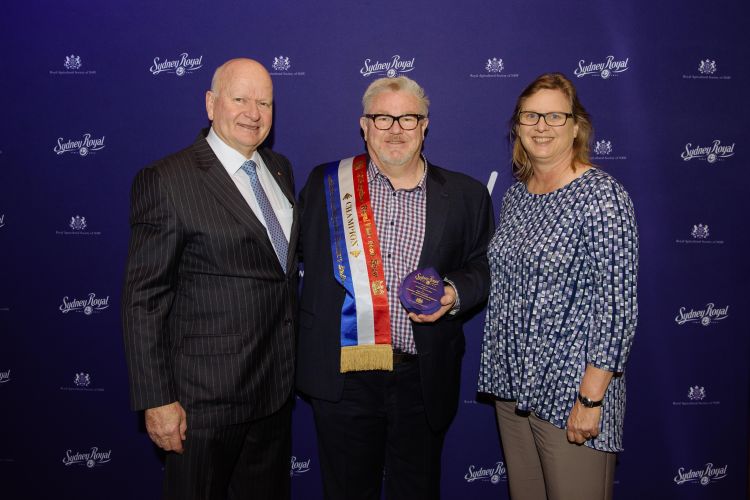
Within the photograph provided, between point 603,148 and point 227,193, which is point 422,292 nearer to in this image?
point 227,193

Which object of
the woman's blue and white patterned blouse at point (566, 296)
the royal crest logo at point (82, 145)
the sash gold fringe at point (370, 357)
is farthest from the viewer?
the royal crest logo at point (82, 145)

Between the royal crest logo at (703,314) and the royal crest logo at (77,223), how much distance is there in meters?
3.13

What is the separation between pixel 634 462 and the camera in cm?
288

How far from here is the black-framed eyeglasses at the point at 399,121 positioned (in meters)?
2.15

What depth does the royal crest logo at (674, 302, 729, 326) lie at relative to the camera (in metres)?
2.79

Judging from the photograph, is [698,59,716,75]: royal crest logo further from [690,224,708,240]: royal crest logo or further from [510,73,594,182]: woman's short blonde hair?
[510,73,594,182]: woman's short blonde hair

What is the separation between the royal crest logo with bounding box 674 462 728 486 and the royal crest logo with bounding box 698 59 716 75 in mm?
2057

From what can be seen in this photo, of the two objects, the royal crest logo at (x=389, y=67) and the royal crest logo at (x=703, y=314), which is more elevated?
the royal crest logo at (x=389, y=67)

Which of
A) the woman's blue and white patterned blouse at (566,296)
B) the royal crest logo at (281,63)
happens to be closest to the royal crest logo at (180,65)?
the royal crest logo at (281,63)

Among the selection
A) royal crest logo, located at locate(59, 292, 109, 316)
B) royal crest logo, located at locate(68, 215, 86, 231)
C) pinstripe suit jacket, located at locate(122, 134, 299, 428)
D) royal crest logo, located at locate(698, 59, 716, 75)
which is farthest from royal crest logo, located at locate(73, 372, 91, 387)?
royal crest logo, located at locate(698, 59, 716, 75)

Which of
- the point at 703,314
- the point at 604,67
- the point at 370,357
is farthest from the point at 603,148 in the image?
the point at 370,357

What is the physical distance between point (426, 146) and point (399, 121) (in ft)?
1.81

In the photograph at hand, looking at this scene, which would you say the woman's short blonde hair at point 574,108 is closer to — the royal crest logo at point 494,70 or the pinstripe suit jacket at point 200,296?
the royal crest logo at point 494,70

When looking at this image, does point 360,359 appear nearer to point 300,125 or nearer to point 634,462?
point 300,125
